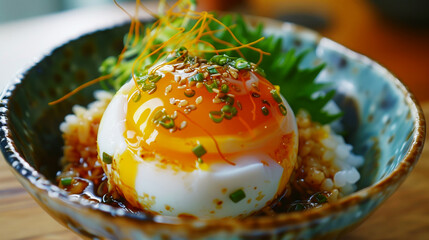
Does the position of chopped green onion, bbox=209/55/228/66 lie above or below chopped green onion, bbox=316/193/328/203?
above

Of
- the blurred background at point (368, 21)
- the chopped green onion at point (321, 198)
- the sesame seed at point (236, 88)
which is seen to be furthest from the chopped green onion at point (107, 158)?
the blurred background at point (368, 21)

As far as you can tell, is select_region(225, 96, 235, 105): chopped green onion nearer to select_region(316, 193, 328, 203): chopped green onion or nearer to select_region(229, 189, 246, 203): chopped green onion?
select_region(229, 189, 246, 203): chopped green onion

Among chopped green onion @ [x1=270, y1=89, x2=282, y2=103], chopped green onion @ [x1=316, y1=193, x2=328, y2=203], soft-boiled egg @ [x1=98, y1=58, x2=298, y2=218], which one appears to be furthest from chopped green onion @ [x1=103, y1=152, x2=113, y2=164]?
chopped green onion @ [x1=316, y1=193, x2=328, y2=203]

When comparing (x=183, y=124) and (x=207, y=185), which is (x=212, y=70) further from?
(x=207, y=185)

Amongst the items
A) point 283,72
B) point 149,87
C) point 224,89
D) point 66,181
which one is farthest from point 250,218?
point 283,72

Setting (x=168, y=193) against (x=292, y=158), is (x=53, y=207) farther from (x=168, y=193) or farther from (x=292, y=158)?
(x=292, y=158)

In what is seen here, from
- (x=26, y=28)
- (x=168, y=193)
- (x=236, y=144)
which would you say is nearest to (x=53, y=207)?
(x=168, y=193)

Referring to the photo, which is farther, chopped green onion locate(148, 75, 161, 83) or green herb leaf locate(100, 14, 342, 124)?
green herb leaf locate(100, 14, 342, 124)
